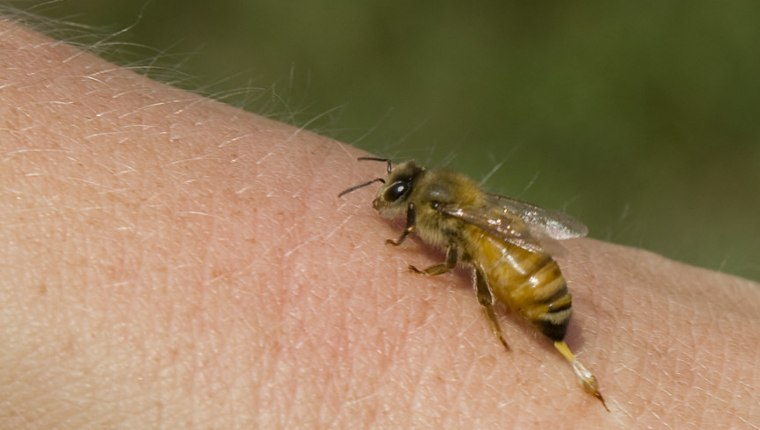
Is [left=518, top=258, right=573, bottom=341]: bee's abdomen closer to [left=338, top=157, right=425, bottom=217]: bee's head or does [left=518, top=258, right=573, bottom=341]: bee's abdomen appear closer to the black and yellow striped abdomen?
the black and yellow striped abdomen

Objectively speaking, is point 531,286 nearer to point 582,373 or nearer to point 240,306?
point 582,373

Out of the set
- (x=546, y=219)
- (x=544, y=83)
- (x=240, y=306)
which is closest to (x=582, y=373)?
(x=546, y=219)

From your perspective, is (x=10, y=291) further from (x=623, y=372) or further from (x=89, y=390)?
(x=623, y=372)

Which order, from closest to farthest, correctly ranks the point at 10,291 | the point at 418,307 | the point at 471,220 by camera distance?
the point at 10,291, the point at 418,307, the point at 471,220

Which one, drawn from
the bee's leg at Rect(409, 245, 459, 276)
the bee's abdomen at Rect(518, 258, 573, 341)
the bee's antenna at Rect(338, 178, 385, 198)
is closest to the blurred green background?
the bee's antenna at Rect(338, 178, 385, 198)

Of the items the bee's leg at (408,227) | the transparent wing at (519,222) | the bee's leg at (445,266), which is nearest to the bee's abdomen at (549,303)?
the transparent wing at (519,222)

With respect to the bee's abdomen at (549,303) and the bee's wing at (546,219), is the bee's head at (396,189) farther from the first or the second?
the bee's abdomen at (549,303)

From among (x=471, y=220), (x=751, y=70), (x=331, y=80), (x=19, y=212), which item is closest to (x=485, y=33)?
(x=331, y=80)
